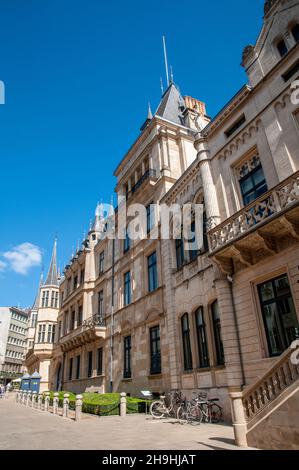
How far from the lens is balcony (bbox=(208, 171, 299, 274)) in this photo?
9625 mm

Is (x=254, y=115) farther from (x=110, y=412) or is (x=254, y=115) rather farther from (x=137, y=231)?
(x=110, y=412)

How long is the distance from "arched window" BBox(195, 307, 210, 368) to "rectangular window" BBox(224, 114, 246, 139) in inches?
315

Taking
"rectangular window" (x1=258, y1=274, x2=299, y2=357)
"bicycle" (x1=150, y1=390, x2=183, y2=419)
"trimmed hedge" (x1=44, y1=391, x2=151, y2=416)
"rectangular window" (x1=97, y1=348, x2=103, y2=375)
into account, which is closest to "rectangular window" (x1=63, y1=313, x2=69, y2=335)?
"rectangular window" (x1=97, y1=348, x2=103, y2=375)

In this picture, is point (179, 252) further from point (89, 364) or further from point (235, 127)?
point (89, 364)

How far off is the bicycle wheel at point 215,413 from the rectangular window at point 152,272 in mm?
8374

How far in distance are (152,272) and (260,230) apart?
11016mm

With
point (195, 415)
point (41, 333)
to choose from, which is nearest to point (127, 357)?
point (195, 415)

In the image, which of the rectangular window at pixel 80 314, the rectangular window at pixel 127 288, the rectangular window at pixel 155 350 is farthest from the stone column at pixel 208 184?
the rectangular window at pixel 80 314

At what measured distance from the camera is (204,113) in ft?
88.6

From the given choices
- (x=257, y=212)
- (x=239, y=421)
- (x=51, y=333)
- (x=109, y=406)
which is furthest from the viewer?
(x=51, y=333)

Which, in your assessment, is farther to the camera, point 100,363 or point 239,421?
point 100,363

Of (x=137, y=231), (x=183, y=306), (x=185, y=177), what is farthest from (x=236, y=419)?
(x=137, y=231)

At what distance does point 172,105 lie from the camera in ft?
87.1

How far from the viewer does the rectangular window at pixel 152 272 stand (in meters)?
20.0
